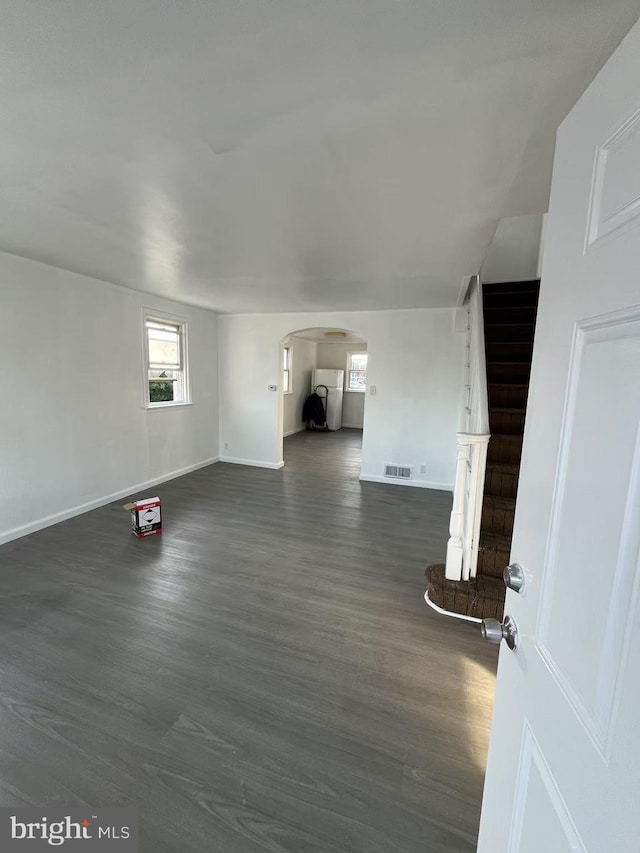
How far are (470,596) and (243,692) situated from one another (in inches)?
56.1

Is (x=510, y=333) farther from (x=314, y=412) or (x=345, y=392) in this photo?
(x=345, y=392)

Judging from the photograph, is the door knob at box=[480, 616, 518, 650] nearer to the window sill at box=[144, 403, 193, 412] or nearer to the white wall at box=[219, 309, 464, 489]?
the white wall at box=[219, 309, 464, 489]

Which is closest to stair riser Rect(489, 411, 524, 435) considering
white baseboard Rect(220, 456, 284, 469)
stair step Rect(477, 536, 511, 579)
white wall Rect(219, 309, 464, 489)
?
stair step Rect(477, 536, 511, 579)

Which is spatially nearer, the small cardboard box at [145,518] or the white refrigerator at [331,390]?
the small cardboard box at [145,518]

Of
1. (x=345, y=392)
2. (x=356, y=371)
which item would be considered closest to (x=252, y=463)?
(x=345, y=392)

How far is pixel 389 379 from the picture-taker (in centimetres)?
507

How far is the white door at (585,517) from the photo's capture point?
1.65 ft

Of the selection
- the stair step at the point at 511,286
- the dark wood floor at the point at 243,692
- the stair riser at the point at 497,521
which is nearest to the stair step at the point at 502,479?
the stair riser at the point at 497,521

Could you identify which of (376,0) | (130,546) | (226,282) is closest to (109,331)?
(226,282)

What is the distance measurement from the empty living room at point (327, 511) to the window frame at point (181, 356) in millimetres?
427

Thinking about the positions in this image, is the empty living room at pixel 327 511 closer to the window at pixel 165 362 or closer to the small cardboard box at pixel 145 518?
the small cardboard box at pixel 145 518

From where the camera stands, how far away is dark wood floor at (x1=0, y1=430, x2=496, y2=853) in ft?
4.25

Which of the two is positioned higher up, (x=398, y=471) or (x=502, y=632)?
(x=502, y=632)

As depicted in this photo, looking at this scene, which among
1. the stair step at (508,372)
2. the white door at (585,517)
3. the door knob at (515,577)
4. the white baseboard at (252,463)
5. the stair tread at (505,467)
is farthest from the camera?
the white baseboard at (252,463)
